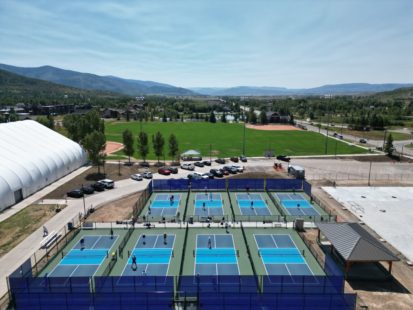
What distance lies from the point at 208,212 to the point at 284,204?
11.1 m

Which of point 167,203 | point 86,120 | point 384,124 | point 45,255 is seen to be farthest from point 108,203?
point 384,124

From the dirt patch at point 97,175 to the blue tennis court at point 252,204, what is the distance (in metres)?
22.0

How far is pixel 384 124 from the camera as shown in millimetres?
123438

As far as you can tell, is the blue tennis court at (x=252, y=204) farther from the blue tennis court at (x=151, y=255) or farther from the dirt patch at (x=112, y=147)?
the dirt patch at (x=112, y=147)

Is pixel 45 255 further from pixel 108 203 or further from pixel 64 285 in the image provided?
pixel 108 203

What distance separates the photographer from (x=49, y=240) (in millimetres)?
28797

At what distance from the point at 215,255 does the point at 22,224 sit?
75.6ft

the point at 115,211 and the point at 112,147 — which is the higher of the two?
the point at 112,147

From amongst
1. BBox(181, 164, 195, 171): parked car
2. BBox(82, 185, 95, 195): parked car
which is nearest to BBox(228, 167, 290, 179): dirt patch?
BBox(181, 164, 195, 171): parked car

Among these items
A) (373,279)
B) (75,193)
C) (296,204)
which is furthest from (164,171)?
(373,279)

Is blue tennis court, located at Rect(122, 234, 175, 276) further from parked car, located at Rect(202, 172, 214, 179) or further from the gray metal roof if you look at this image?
parked car, located at Rect(202, 172, 214, 179)

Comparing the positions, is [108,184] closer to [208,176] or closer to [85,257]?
[208,176]

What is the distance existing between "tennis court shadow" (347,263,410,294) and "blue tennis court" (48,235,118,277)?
2167 cm

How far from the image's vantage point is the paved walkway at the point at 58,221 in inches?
1008
